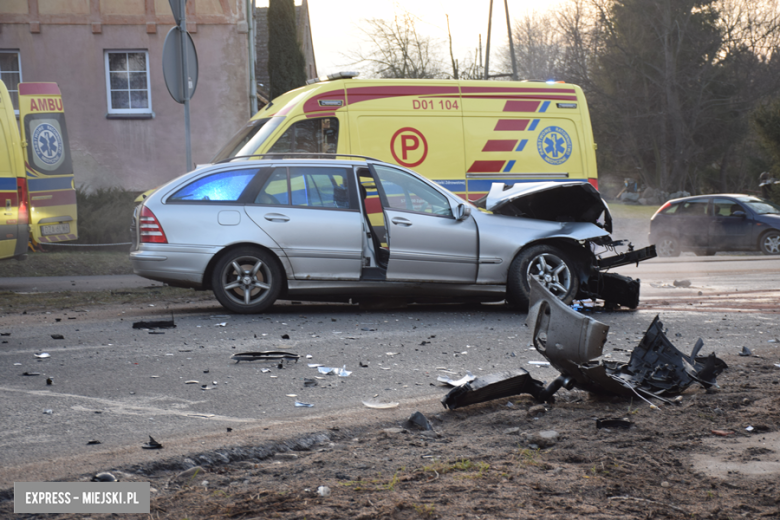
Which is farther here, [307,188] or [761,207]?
[761,207]

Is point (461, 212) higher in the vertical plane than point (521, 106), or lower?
lower

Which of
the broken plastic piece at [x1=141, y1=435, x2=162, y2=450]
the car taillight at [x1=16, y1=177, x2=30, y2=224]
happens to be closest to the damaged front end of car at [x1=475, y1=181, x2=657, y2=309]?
the broken plastic piece at [x1=141, y1=435, x2=162, y2=450]

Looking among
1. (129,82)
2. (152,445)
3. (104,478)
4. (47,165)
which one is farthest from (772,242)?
(104,478)

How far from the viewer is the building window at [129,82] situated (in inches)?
756

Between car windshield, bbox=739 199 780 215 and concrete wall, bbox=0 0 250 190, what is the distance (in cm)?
1235

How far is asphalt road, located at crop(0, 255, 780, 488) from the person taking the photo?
3.79 metres

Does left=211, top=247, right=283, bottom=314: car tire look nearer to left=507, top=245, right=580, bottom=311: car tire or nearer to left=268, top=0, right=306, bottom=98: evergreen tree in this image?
left=507, top=245, right=580, bottom=311: car tire

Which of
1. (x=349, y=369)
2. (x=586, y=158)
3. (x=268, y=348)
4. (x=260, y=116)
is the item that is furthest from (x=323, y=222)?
(x=586, y=158)

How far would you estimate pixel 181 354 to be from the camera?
18.9 feet

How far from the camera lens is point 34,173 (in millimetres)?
10930

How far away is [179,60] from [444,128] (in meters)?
3.64

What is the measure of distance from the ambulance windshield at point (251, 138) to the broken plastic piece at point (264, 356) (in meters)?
4.72

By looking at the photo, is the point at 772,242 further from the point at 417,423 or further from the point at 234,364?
the point at 417,423

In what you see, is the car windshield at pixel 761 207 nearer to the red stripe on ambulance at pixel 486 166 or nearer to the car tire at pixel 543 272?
the red stripe on ambulance at pixel 486 166
